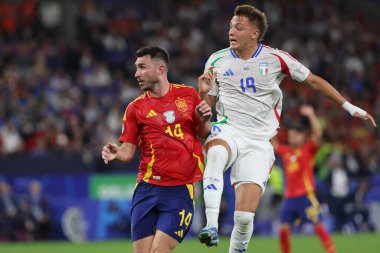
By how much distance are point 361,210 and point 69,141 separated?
23.5 ft

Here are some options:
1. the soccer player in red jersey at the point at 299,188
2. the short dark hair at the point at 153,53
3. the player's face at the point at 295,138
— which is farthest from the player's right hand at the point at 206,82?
the player's face at the point at 295,138

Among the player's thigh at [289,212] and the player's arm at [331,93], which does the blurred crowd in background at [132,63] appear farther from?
the player's arm at [331,93]

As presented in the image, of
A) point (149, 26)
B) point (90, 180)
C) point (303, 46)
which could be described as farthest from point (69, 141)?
point (303, 46)

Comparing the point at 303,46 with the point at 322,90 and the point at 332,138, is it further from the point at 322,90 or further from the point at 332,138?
the point at 322,90

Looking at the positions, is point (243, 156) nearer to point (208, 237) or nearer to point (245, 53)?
point (245, 53)

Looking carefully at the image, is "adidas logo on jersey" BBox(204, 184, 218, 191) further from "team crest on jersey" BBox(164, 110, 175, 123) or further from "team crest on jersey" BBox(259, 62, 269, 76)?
"team crest on jersey" BBox(259, 62, 269, 76)

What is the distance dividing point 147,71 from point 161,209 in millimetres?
1402

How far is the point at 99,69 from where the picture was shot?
23625 millimetres

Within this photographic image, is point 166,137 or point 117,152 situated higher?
point 166,137

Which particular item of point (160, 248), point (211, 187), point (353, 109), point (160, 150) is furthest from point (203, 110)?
point (353, 109)

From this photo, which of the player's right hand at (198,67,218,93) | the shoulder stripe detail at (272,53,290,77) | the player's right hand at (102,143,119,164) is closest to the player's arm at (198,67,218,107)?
the player's right hand at (198,67,218,93)

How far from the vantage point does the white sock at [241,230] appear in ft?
31.8

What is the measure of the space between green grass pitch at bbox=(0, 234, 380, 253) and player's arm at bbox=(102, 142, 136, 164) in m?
7.23

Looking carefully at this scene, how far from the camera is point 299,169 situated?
1467 centimetres
